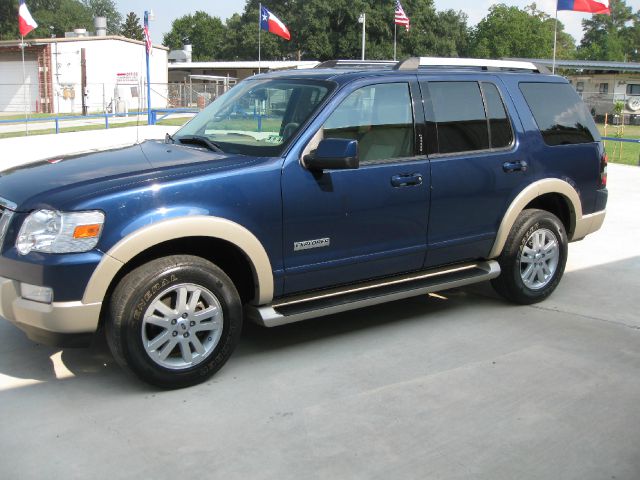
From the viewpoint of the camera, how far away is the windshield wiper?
4684 millimetres

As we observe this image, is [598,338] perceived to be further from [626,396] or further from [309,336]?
[309,336]

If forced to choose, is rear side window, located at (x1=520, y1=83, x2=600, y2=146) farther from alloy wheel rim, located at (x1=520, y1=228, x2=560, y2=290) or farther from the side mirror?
the side mirror

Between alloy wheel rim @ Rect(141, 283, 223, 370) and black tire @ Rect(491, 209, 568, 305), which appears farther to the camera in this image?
black tire @ Rect(491, 209, 568, 305)

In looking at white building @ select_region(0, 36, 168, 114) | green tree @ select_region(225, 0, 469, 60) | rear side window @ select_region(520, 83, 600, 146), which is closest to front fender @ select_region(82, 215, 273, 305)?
rear side window @ select_region(520, 83, 600, 146)

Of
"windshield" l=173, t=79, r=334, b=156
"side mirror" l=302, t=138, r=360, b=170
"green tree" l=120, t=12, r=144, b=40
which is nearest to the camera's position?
"side mirror" l=302, t=138, r=360, b=170

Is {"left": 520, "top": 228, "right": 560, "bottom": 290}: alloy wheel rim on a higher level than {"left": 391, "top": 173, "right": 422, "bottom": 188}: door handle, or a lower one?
lower

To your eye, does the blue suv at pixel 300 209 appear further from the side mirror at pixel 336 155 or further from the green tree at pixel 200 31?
the green tree at pixel 200 31

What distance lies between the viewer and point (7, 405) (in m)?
3.90

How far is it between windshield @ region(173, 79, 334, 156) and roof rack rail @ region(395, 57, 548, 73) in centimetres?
78

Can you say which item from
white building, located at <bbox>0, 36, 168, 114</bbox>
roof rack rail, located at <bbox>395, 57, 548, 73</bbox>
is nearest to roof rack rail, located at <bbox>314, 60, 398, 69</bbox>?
roof rack rail, located at <bbox>395, 57, 548, 73</bbox>

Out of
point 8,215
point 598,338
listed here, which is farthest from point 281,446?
point 598,338

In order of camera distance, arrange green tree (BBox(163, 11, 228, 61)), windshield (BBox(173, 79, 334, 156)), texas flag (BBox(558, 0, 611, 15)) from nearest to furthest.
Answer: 1. windshield (BBox(173, 79, 334, 156))
2. texas flag (BBox(558, 0, 611, 15))
3. green tree (BBox(163, 11, 228, 61))

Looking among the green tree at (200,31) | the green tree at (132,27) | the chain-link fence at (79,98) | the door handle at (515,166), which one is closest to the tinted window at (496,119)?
the door handle at (515,166)

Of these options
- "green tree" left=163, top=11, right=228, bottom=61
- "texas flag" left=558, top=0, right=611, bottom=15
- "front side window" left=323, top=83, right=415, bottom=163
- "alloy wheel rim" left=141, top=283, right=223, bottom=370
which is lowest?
"alloy wheel rim" left=141, top=283, right=223, bottom=370
